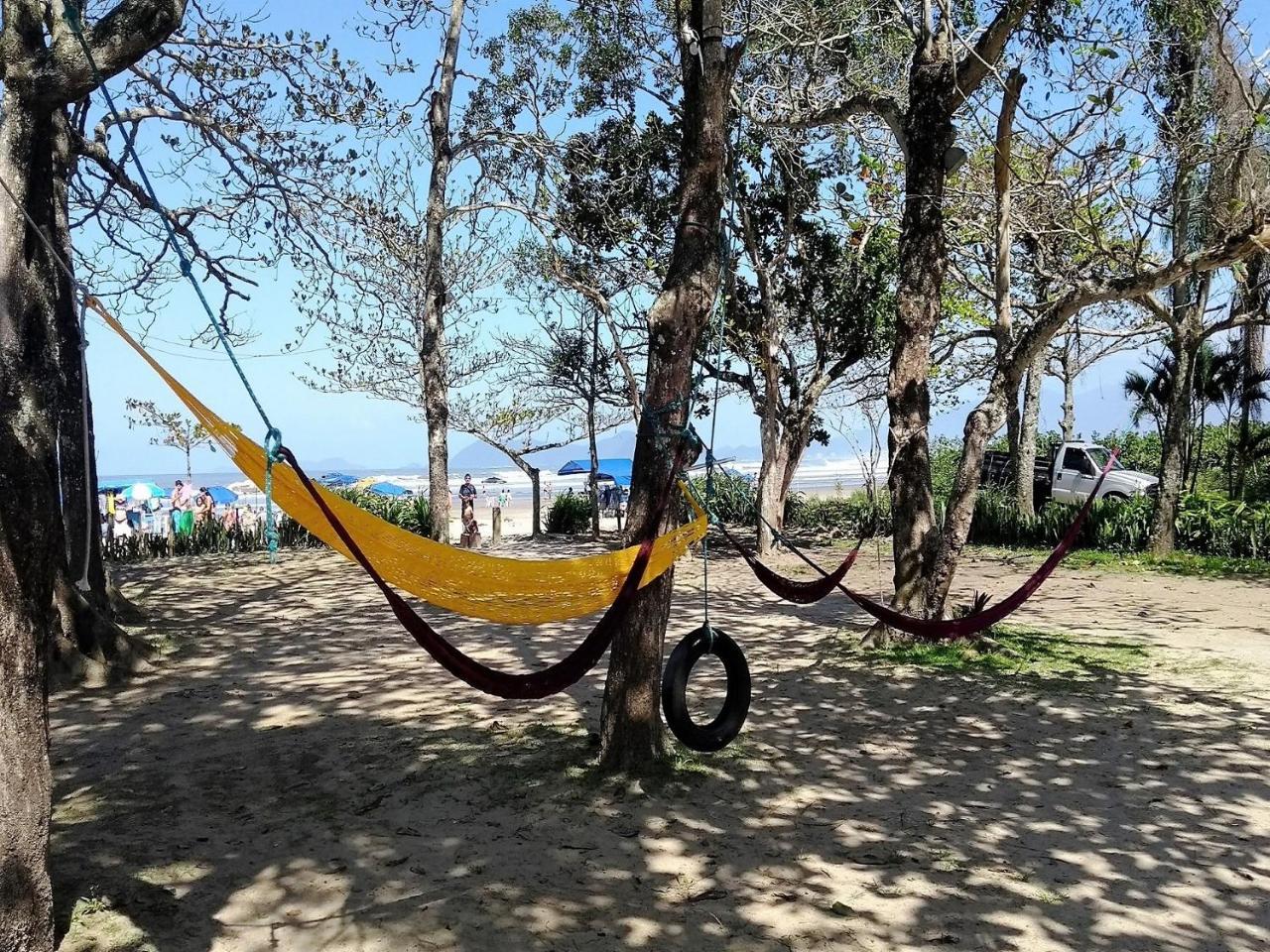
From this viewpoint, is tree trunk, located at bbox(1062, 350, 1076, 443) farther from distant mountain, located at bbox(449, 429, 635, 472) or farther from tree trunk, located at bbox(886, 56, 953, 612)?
distant mountain, located at bbox(449, 429, 635, 472)

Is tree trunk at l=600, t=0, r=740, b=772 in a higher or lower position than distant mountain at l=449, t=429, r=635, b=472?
lower

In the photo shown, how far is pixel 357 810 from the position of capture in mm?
3371

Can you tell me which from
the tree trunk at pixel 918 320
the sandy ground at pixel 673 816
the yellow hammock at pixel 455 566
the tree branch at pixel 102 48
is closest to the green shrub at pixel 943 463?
the tree trunk at pixel 918 320

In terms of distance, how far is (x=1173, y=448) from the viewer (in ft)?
34.3

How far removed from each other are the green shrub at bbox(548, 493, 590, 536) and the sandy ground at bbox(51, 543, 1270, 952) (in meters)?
9.29

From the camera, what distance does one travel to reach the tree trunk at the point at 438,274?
11156 mm

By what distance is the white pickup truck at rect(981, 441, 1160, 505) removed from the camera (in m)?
13.8

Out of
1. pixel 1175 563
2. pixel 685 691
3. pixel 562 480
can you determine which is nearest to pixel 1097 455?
pixel 1175 563

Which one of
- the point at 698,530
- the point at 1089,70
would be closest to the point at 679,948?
the point at 698,530

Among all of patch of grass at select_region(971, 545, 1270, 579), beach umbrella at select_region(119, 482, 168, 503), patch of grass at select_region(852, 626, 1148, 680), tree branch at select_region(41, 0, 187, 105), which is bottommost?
patch of grass at select_region(852, 626, 1148, 680)

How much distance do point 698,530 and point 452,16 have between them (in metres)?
9.98

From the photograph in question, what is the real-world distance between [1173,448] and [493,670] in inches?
383

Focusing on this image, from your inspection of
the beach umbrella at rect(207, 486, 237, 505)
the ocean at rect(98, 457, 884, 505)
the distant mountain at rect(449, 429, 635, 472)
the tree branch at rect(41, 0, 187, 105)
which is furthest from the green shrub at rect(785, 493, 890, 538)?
the distant mountain at rect(449, 429, 635, 472)

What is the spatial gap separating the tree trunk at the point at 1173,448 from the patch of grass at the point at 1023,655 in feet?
16.0
